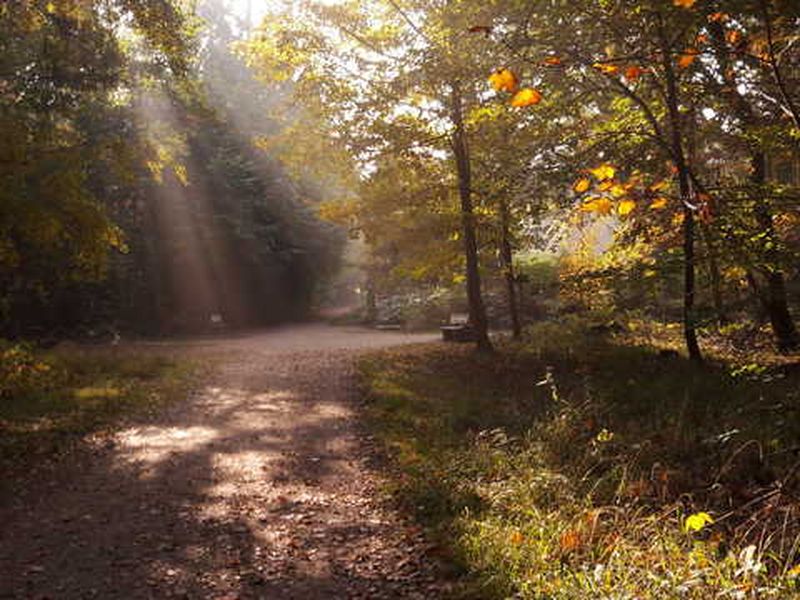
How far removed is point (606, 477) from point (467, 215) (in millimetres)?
8852

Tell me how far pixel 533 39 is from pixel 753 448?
5792 mm

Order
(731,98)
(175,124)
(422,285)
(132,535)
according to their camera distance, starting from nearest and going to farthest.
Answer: (132,535), (731,98), (175,124), (422,285)

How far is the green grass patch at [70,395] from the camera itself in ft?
29.3

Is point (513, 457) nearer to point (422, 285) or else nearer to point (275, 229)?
point (275, 229)

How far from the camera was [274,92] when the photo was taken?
32.9 metres

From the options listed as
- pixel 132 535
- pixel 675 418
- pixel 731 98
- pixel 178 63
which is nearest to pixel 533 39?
Result: pixel 731 98

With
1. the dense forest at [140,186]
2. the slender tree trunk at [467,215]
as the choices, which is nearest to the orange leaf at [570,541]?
the dense forest at [140,186]

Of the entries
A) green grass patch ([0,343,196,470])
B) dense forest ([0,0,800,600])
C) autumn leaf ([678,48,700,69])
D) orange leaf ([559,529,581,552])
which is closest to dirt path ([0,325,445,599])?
dense forest ([0,0,800,600])

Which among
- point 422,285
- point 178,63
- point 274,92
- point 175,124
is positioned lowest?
point 422,285

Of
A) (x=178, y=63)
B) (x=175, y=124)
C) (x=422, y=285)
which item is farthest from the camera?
(x=422, y=285)

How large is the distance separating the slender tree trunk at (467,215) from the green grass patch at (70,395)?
265 inches

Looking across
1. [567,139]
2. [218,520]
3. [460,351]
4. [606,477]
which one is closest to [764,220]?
[567,139]

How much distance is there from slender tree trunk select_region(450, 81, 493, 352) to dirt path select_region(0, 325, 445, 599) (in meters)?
5.85

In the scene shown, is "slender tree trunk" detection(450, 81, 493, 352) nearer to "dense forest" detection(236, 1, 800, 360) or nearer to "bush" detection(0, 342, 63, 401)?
"dense forest" detection(236, 1, 800, 360)
